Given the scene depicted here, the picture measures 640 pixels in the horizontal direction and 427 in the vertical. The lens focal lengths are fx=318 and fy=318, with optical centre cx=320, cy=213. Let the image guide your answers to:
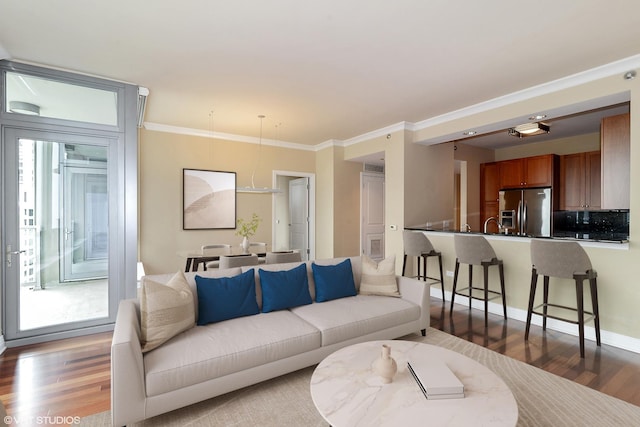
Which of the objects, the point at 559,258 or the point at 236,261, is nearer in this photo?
the point at 559,258

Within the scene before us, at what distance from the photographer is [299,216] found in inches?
276

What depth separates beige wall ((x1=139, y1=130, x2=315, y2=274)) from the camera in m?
4.97

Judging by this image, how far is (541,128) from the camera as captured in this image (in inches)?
171

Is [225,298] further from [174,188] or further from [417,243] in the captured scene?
[174,188]

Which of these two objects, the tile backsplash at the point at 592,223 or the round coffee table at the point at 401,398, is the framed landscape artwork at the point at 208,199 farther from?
the tile backsplash at the point at 592,223

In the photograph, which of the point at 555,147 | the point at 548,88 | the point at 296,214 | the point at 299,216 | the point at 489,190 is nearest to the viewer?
the point at 548,88

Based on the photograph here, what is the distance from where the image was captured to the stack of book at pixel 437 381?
153 cm

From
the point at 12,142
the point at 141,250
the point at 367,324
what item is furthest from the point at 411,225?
the point at 12,142

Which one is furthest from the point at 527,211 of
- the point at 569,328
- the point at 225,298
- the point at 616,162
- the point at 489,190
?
the point at 225,298

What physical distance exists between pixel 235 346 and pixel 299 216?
496 cm

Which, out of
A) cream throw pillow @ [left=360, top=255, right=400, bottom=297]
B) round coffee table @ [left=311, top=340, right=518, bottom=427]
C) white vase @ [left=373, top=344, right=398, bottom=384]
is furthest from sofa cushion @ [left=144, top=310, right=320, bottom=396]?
cream throw pillow @ [left=360, top=255, right=400, bottom=297]

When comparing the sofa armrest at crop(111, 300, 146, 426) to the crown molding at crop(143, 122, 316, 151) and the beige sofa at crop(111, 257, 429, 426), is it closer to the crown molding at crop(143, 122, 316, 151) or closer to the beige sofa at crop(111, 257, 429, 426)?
the beige sofa at crop(111, 257, 429, 426)

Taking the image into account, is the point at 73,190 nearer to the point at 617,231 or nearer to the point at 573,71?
the point at 573,71

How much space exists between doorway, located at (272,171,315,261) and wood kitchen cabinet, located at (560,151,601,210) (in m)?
4.53
